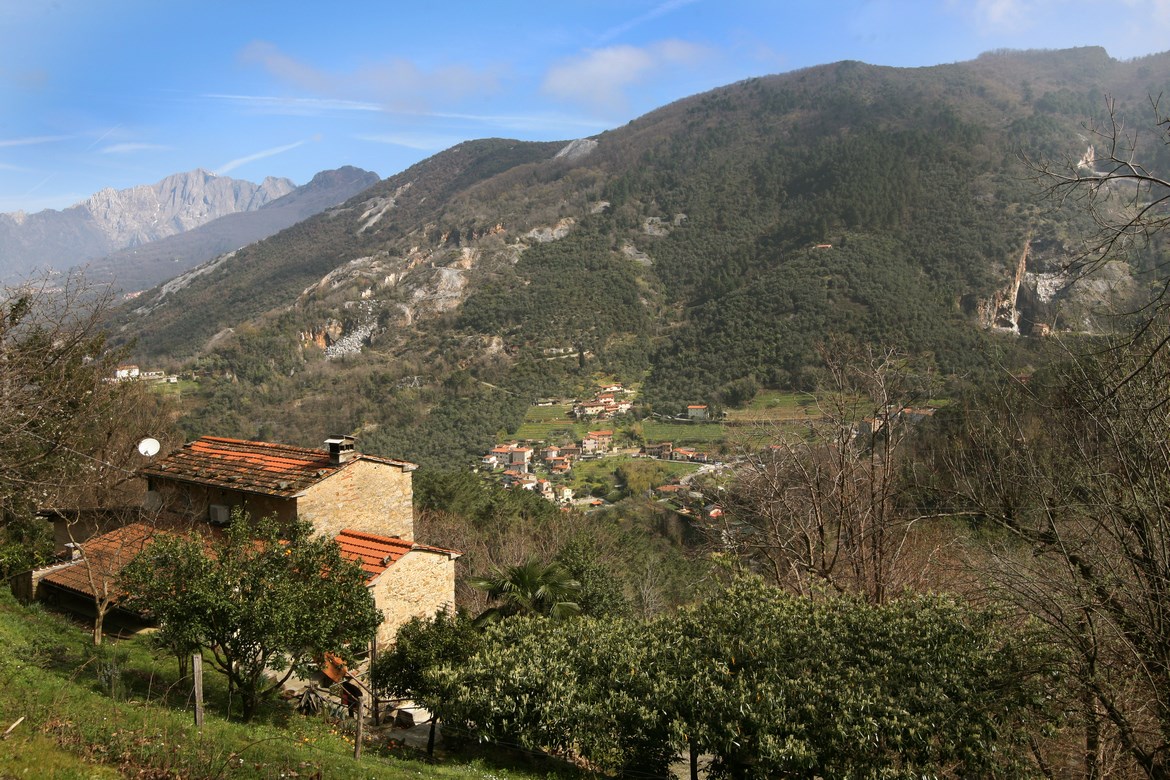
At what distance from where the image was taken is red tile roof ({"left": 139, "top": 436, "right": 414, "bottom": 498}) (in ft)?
43.2

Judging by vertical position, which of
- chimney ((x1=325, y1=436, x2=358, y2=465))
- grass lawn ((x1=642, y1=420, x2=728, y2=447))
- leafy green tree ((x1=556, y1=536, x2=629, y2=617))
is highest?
chimney ((x1=325, y1=436, x2=358, y2=465))

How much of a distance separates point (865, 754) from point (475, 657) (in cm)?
480

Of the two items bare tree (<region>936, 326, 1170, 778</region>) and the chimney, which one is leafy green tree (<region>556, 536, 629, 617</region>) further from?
bare tree (<region>936, 326, 1170, 778</region>)

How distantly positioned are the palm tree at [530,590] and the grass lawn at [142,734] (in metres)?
3.27

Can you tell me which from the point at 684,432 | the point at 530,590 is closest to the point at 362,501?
the point at 530,590

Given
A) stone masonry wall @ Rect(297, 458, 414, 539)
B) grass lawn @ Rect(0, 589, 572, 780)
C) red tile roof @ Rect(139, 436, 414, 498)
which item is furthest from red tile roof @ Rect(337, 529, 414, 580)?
grass lawn @ Rect(0, 589, 572, 780)

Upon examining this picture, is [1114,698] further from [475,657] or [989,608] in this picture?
[475,657]

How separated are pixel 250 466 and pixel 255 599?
732cm

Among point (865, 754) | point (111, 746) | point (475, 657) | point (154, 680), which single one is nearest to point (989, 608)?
Result: point (865, 754)

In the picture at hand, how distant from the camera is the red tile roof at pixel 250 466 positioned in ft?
43.2

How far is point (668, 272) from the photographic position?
90750 millimetres

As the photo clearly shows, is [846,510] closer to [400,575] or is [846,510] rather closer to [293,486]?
[400,575]

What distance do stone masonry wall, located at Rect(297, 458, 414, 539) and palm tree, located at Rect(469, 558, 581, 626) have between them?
9.57 ft

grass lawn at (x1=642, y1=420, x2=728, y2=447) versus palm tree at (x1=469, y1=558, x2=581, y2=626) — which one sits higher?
palm tree at (x1=469, y1=558, x2=581, y2=626)
